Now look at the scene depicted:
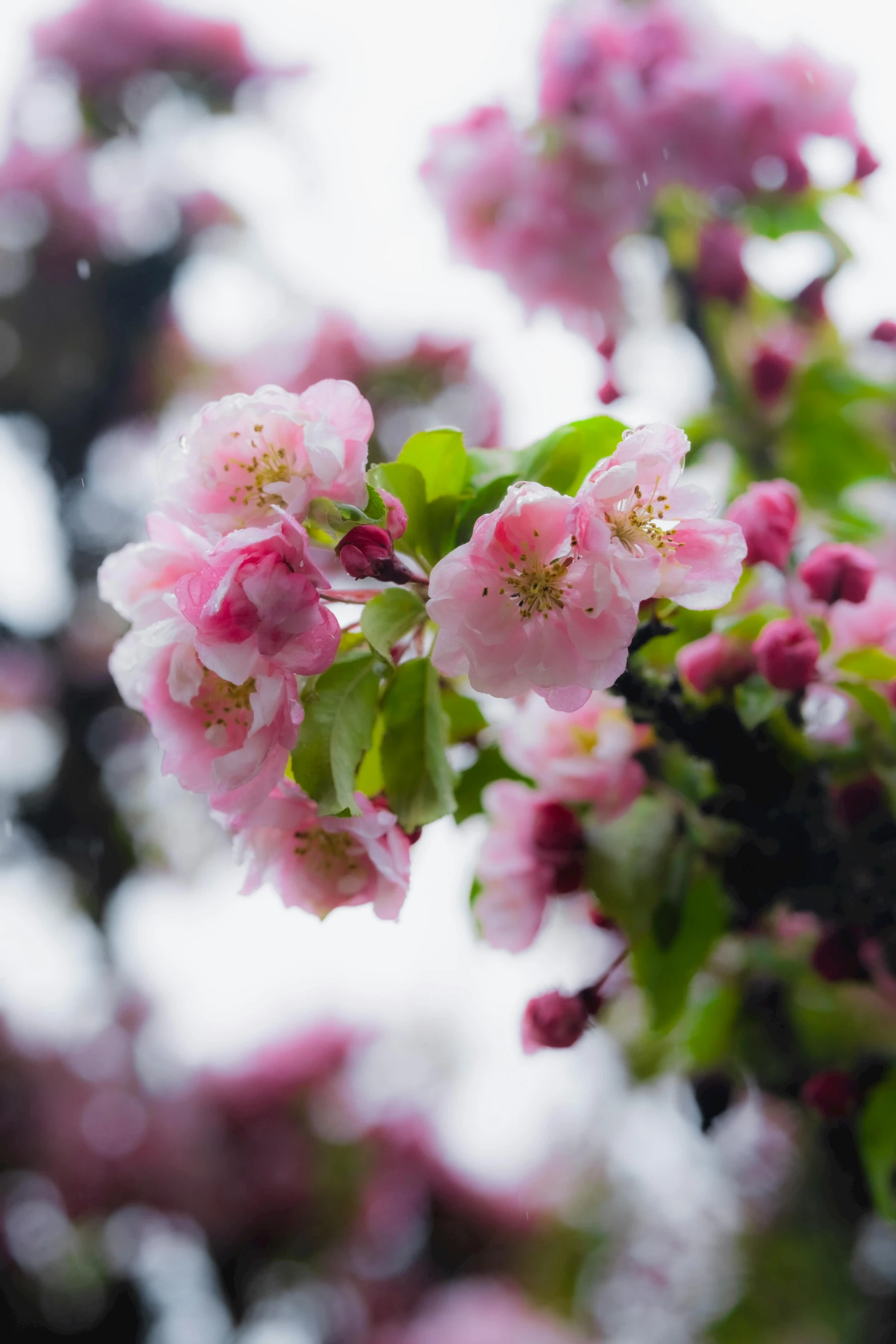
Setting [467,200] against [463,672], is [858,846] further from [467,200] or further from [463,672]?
[467,200]

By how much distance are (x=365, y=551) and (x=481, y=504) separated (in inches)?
2.2

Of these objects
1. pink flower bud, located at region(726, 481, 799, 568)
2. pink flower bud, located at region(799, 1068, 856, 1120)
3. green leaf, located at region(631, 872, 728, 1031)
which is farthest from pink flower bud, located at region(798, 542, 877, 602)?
pink flower bud, located at region(799, 1068, 856, 1120)

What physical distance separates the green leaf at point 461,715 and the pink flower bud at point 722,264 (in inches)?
16.8

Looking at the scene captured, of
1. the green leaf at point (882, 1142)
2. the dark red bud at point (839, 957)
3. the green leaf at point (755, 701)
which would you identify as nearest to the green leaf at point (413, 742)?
the green leaf at point (755, 701)

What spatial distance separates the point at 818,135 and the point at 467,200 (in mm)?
233

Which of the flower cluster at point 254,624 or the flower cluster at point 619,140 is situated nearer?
the flower cluster at point 254,624

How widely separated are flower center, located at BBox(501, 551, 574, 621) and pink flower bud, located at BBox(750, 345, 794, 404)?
1.64 ft

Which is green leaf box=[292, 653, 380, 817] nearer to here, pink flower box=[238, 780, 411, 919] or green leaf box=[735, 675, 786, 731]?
pink flower box=[238, 780, 411, 919]

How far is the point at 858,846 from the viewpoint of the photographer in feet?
1.41

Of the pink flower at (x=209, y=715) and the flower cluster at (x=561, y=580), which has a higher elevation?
the flower cluster at (x=561, y=580)

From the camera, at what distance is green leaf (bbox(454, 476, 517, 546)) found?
0.33 metres

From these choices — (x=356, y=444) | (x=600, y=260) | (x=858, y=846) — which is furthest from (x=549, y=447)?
(x=600, y=260)

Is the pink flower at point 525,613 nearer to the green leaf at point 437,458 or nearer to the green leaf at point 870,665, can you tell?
the green leaf at point 437,458

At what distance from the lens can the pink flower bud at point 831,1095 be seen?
518 mm
